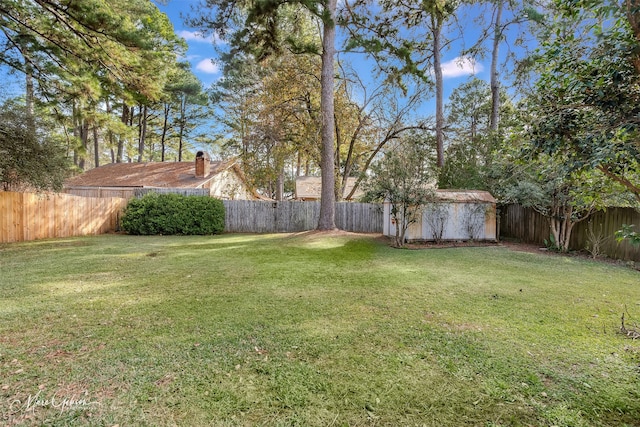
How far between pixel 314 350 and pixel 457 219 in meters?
8.68

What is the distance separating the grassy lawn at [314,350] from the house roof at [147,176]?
1256 centimetres

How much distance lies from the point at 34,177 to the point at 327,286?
8.89m

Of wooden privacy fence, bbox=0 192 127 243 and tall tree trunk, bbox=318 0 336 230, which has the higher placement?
tall tree trunk, bbox=318 0 336 230

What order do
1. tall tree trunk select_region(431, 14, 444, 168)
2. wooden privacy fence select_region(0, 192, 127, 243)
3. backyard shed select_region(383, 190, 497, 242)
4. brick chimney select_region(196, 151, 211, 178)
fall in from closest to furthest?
wooden privacy fence select_region(0, 192, 127, 243)
backyard shed select_region(383, 190, 497, 242)
tall tree trunk select_region(431, 14, 444, 168)
brick chimney select_region(196, 151, 211, 178)

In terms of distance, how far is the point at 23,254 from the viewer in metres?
7.05

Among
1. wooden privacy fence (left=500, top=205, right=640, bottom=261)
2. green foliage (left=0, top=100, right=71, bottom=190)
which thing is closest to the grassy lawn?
wooden privacy fence (left=500, top=205, right=640, bottom=261)

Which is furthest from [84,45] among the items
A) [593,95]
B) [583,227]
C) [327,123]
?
[583,227]

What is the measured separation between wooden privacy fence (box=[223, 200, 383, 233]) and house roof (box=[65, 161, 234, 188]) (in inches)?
146

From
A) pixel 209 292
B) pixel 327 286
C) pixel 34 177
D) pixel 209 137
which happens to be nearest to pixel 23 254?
pixel 34 177

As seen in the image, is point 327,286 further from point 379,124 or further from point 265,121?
point 379,124

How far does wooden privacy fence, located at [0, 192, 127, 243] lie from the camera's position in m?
9.08

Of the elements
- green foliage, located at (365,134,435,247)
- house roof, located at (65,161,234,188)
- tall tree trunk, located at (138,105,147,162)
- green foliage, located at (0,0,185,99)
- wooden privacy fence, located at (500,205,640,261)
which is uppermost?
tall tree trunk, located at (138,105,147,162)

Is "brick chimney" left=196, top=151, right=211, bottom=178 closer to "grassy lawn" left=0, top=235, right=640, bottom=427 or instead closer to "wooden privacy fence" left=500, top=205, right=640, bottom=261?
"grassy lawn" left=0, top=235, right=640, bottom=427

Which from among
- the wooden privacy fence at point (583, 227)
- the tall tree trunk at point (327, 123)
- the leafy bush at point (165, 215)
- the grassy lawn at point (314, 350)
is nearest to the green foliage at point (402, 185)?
the tall tree trunk at point (327, 123)
